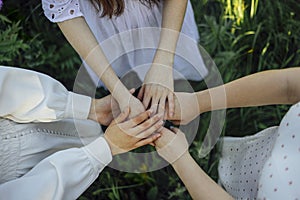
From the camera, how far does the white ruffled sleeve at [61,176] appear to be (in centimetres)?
105

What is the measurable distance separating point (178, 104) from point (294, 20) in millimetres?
718

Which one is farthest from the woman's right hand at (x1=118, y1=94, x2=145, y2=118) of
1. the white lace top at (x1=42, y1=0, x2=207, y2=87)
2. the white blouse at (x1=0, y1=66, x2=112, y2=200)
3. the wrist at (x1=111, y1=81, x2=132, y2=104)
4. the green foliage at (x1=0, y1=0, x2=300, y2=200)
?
the green foliage at (x1=0, y1=0, x2=300, y2=200)

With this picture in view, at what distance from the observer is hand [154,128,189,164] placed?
1.23 m

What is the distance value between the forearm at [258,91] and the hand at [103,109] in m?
0.18

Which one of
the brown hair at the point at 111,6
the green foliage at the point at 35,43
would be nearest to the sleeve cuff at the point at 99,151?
the brown hair at the point at 111,6

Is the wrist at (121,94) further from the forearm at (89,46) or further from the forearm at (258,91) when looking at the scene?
the forearm at (258,91)

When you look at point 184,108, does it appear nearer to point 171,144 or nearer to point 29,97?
point 171,144

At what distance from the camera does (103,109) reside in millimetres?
1319

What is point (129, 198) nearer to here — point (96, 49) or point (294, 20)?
point (96, 49)

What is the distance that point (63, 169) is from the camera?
42.8 inches

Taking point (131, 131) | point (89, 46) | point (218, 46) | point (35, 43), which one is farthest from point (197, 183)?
point (35, 43)

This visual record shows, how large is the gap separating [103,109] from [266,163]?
0.38 metres

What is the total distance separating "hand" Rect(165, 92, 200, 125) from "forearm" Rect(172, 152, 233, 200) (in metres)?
0.10

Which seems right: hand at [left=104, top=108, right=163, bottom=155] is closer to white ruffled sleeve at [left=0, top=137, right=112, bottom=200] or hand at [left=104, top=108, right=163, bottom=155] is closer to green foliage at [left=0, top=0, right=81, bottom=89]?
white ruffled sleeve at [left=0, top=137, right=112, bottom=200]
